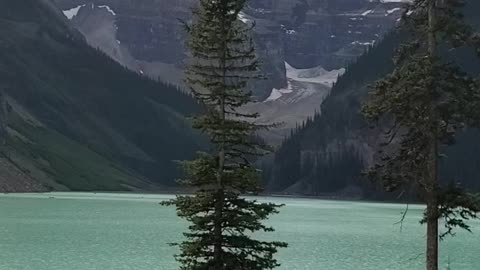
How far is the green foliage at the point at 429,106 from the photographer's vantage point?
92.9ft

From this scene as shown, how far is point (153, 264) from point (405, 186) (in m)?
36.3

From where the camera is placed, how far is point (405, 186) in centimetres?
2900

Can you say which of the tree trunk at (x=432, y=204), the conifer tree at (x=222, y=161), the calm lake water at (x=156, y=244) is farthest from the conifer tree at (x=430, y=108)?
the calm lake water at (x=156, y=244)

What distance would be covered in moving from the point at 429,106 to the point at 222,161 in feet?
Answer: 24.4

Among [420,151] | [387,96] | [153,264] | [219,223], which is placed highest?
[387,96]

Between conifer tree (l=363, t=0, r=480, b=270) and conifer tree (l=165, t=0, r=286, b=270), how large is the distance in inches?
176

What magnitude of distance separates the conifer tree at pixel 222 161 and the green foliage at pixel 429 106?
14.6ft

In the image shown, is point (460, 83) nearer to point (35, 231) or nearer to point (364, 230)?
point (35, 231)

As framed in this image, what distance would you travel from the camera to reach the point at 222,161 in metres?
28.8

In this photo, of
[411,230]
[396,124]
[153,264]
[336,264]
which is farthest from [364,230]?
[396,124]

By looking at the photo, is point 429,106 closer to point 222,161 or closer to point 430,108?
point 430,108

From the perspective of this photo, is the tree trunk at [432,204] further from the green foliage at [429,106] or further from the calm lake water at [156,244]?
the calm lake water at [156,244]

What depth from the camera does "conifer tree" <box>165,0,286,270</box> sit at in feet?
93.1

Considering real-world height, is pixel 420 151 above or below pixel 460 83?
below
